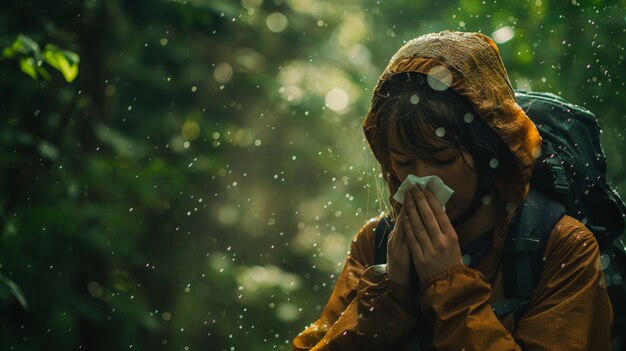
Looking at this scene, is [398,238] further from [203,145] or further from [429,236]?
[203,145]

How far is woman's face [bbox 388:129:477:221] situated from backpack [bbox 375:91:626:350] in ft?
0.69

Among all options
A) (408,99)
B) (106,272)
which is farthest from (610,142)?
(106,272)

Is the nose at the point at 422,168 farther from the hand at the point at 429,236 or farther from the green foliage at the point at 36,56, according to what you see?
the green foliage at the point at 36,56

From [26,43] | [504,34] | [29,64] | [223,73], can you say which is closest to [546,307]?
[26,43]

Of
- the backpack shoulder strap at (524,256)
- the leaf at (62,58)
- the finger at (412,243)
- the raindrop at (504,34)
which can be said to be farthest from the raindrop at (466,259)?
the raindrop at (504,34)

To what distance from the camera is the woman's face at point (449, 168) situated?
258 cm

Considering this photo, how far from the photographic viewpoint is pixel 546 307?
2383 millimetres

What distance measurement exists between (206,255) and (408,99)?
11.8 metres

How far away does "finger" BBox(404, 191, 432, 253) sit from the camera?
8.17 ft

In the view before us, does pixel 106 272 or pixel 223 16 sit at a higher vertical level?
pixel 223 16

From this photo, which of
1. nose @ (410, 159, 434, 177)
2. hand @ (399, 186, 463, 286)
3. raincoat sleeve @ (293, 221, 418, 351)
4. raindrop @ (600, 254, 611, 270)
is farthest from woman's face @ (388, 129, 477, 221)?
raindrop @ (600, 254, 611, 270)

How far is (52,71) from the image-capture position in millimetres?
6836

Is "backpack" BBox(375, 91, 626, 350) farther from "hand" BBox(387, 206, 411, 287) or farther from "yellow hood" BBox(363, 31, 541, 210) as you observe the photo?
"hand" BBox(387, 206, 411, 287)

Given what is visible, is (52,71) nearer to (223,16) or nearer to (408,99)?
(223,16)
